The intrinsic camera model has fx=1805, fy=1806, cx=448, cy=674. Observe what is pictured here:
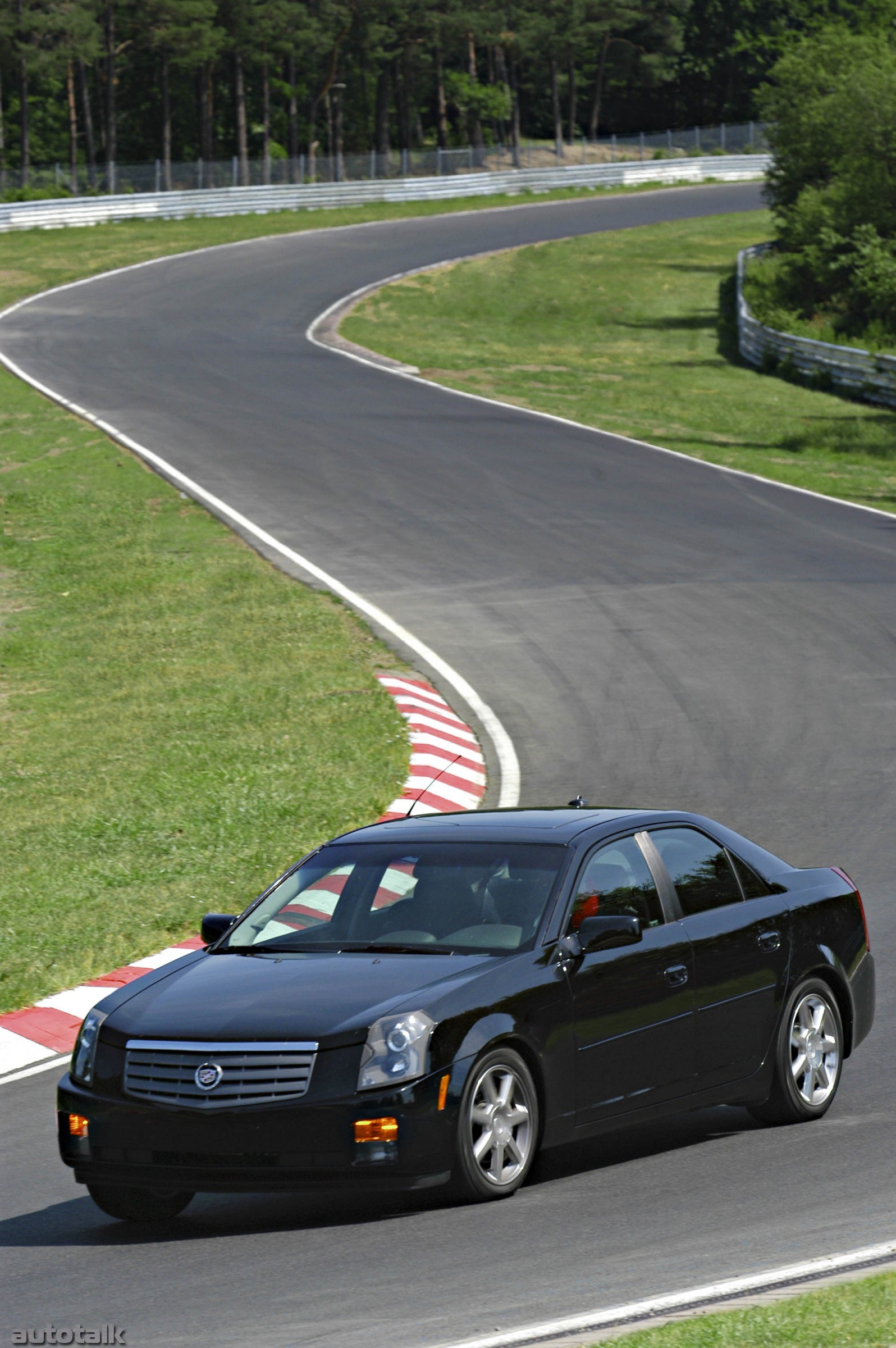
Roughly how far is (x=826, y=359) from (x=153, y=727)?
3151cm

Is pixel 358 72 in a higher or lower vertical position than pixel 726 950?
higher

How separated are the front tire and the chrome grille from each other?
24.7 inches

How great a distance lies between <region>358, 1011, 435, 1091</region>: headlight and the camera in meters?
6.61

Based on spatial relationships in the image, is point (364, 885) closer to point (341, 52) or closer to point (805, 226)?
point (805, 226)

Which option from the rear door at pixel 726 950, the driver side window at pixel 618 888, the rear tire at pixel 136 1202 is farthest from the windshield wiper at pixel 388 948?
the rear door at pixel 726 950

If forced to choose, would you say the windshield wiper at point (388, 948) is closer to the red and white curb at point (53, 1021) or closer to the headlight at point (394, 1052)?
the headlight at point (394, 1052)

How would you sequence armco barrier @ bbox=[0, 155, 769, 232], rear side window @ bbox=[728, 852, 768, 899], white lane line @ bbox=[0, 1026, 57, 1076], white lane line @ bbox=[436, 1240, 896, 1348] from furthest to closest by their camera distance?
armco barrier @ bbox=[0, 155, 769, 232] < white lane line @ bbox=[0, 1026, 57, 1076] < rear side window @ bbox=[728, 852, 768, 899] < white lane line @ bbox=[436, 1240, 896, 1348]

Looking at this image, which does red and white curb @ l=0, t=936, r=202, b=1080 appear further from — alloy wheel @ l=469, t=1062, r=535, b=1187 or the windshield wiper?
alloy wheel @ l=469, t=1062, r=535, b=1187

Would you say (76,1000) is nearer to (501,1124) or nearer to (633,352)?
(501,1124)

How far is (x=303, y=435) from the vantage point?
35.1 m

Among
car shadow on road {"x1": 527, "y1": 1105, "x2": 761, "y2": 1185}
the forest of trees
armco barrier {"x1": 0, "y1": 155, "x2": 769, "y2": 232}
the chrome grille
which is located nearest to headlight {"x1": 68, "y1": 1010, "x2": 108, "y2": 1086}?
the chrome grille

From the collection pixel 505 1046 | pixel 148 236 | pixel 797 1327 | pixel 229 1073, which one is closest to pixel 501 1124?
pixel 505 1046

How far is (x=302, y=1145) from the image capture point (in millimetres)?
6586

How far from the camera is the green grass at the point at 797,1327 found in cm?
514
